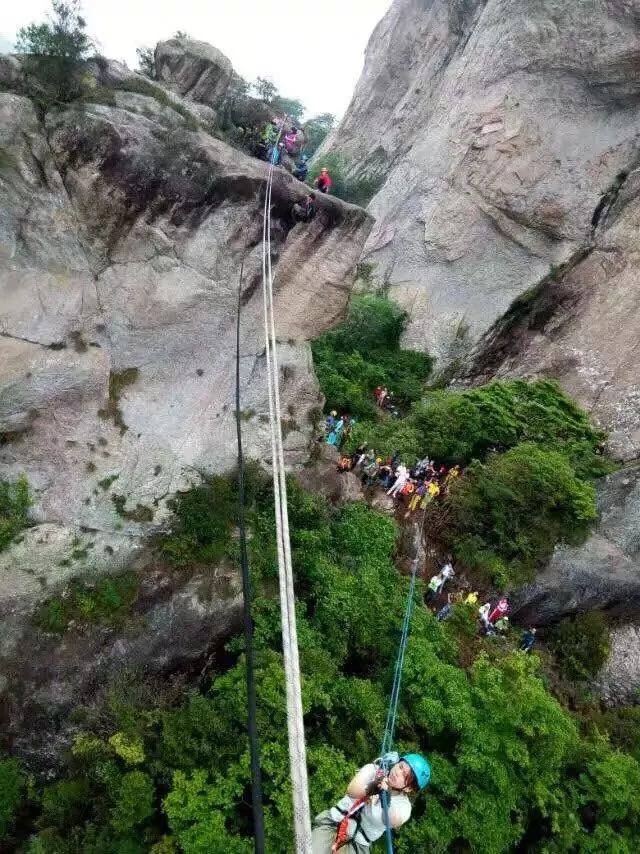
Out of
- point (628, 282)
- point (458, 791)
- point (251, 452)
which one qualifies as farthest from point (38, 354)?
point (628, 282)

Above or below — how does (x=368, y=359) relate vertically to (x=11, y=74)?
below

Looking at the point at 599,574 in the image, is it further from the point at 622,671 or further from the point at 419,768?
the point at 419,768

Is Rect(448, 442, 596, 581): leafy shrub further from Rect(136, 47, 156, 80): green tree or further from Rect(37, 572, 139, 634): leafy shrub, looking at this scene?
Rect(136, 47, 156, 80): green tree

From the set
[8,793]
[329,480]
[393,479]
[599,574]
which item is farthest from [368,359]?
[8,793]

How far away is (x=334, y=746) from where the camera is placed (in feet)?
29.9

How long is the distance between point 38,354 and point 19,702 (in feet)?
19.8

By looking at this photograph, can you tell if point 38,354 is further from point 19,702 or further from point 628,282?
point 628,282

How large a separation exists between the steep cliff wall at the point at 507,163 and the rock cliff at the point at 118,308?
11.3m

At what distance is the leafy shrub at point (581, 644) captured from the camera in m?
14.5

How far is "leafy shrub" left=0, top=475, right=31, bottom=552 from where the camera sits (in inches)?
375

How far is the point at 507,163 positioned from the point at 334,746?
70.7 ft

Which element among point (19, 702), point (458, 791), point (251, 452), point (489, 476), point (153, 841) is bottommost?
point (19, 702)

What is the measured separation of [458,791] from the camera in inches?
366

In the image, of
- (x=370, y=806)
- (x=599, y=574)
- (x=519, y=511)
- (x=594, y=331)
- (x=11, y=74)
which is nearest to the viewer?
(x=370, y=806)
